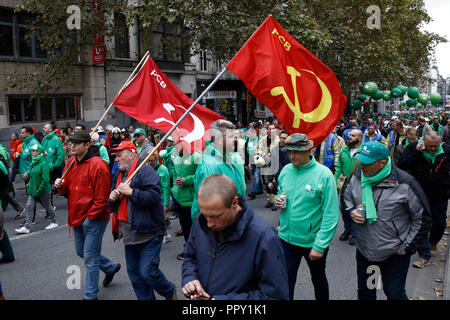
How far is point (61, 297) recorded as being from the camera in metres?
4.94

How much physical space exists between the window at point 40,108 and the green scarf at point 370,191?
1434 centimetres

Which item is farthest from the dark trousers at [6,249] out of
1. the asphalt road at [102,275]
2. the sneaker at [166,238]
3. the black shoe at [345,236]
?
the black shoe at [345,236]

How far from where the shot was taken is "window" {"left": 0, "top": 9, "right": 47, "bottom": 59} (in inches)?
660

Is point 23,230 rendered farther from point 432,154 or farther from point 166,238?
point 432,154

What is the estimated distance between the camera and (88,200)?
470 cm

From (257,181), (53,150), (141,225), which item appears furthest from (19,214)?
(141,225)

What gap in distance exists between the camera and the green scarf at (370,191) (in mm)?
3600

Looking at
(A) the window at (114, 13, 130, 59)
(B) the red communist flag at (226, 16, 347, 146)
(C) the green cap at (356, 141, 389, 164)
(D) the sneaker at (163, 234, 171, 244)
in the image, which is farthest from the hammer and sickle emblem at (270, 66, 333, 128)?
(A) the window at (114, 13, 130, 59)

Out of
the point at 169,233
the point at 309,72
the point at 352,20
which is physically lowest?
the point at 169,233

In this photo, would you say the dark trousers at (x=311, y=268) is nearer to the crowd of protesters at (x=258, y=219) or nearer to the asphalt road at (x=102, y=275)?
the crowd of protesters at (x=258, y=219)

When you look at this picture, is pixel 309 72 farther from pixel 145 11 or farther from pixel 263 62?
pixel 145 11

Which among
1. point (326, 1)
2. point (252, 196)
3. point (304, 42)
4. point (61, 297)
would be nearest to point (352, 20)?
point (326, 1)

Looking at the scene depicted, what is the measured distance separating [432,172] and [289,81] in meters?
2.46

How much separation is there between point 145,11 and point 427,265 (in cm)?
1379
